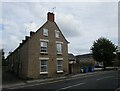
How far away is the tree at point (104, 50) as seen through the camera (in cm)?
5353

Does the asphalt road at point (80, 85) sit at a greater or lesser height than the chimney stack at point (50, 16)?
lesser

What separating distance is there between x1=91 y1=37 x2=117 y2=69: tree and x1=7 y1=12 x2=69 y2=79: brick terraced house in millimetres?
19393

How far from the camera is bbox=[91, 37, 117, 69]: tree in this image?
5353 centimetres

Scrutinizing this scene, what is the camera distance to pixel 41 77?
105 ft

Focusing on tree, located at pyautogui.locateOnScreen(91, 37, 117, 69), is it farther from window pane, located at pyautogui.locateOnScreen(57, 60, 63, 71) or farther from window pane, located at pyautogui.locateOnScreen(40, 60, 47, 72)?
window pane, located at pyautogui.locateOnScreen(40, 60, 47, 72)

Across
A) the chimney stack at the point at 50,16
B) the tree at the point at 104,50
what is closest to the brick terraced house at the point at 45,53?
the chimney stack at the point at 50,16

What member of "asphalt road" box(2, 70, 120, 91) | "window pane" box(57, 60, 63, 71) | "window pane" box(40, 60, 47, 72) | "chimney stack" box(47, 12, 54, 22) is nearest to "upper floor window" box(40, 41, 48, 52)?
"window pane" box(40, 60, 47, 72)

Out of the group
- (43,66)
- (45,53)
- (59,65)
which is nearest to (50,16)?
(45,53)

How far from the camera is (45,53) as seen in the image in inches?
1315

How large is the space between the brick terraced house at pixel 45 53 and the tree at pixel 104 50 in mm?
19393

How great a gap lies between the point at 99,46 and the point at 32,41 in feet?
90.2

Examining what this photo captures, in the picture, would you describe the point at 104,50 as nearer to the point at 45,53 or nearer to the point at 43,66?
the point at 45,53

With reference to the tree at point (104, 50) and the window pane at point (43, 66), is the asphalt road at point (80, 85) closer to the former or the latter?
the window pane at point (43, 66)

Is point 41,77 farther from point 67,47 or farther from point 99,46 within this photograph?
point 99,46
